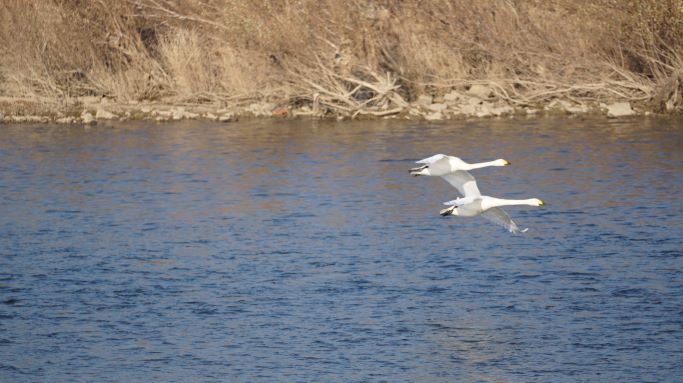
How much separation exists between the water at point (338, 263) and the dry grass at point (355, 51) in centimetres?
327

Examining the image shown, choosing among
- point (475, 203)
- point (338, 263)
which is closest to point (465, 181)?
point (475, 203)

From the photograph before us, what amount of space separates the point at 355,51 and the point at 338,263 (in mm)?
15135

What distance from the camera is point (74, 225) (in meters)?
19.0

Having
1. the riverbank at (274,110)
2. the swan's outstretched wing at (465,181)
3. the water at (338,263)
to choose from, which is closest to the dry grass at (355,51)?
the riverbank at (274,110)

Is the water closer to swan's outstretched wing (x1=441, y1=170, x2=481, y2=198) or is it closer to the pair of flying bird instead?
the pair of flying bird

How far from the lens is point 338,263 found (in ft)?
52.6

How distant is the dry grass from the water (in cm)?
327

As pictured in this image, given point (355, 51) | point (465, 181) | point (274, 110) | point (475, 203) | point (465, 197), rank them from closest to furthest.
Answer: point (475, 203)
point (465, 197)
point (465, 181)
point (355, 51)
point (274, 110)

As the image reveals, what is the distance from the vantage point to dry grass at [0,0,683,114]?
2970 centimetres

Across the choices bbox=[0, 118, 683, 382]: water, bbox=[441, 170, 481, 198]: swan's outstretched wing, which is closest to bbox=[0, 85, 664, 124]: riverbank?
bbox=[0, 118, 683, 382]: water

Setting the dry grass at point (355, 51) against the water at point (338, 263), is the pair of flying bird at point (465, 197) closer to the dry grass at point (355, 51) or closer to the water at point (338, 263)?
the water at point (338, 263)

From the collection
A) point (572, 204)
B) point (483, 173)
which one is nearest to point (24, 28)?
point (483, 173)

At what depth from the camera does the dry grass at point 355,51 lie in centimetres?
2970

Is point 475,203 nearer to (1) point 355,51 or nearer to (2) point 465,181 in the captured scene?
(2) point 465,181
